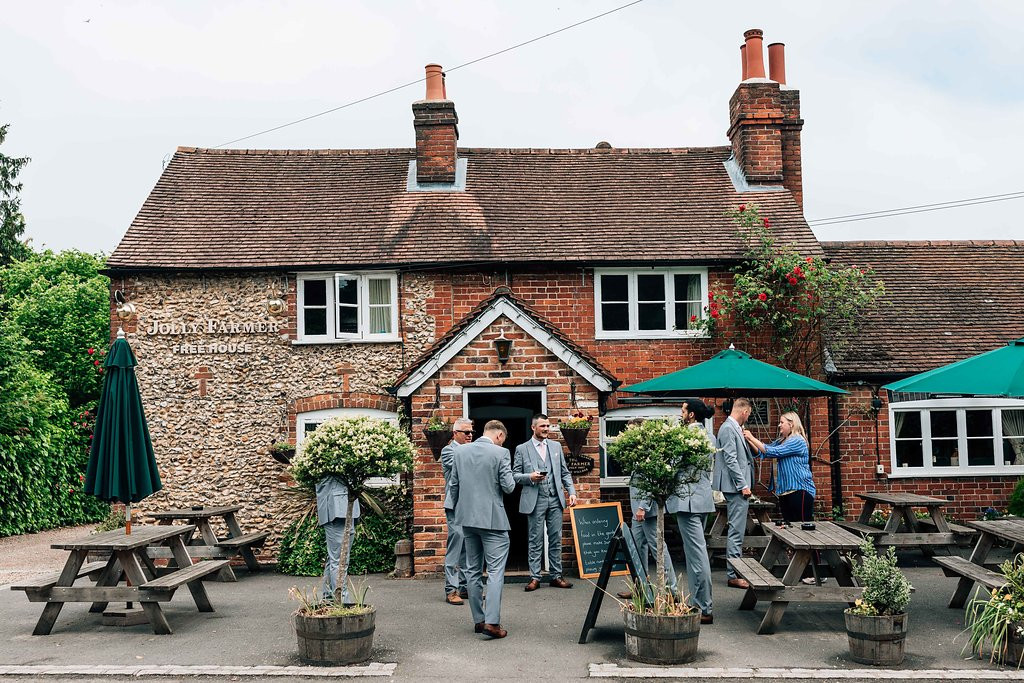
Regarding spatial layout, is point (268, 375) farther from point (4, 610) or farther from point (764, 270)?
point (764, 270)

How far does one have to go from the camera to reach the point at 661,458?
7551 millimetres

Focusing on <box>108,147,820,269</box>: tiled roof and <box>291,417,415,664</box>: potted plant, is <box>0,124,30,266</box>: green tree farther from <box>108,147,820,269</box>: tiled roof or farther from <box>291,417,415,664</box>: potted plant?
<box>291,417,415,664</box>: potted plant

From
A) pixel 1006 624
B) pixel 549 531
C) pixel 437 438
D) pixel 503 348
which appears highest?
pixel 503 348

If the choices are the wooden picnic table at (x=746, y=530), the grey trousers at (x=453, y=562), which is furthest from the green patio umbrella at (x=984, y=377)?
the grey trousers at (x=453, y=562)

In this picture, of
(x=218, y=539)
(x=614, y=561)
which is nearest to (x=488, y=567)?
(x=614, y=561)

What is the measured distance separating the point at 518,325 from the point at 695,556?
4.65 meters

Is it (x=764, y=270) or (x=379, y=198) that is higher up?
(x=379, y=198)

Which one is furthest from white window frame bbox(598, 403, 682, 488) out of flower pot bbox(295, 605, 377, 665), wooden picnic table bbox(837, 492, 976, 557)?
flower pot bbox(295, 605, 377, 665)

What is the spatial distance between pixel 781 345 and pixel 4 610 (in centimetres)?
1124

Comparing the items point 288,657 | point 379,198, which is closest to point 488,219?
point 379,198

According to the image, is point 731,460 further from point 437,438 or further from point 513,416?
point 513,416

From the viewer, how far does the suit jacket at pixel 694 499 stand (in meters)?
8.17

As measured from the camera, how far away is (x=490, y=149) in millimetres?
16953

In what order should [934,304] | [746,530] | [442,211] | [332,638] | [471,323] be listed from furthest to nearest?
[934,304] < [442,211] < [471,323] < [746,530] < [332,638]
